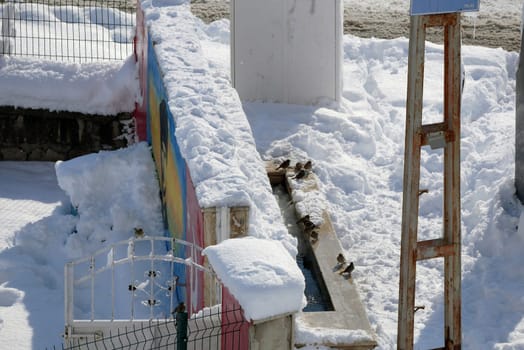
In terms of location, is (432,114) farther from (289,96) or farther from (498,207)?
(498,207)

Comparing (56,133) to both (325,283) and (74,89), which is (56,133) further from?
(325,283)

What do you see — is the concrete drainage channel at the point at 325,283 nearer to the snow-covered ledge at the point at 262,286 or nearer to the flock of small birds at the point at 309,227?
the flock of small birds at the point at 309,227

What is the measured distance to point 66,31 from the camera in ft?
61.4

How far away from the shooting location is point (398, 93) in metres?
16.2

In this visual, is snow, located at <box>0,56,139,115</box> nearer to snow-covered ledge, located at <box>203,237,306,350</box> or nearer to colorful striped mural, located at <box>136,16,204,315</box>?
colorful striped mural, located at <box>136,16,204,315</box>

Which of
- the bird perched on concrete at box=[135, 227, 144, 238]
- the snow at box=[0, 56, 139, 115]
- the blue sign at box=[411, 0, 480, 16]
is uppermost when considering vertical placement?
the blue sign at box=[411, 0, 480, 16]

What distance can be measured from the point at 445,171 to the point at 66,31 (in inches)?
397

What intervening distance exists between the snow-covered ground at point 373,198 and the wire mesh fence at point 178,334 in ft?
4.60

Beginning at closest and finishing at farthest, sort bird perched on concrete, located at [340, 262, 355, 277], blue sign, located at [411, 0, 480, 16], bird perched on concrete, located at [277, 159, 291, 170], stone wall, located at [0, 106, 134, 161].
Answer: blue sign, located at [411, 0, 480, 16], bird perched on concrete, located at [340, 262, 355, 277], bird perched on concrete, located at [277, 159, 291, 170], stone wall, located at [0, 106, 134, 161]

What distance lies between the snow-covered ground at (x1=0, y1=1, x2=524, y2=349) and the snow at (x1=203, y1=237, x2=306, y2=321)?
1.55 m

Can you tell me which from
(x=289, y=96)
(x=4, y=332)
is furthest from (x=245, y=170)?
(x=289, y=96)

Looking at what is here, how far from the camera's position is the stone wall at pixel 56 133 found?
16.9 meters

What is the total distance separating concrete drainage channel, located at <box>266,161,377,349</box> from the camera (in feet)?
34.4

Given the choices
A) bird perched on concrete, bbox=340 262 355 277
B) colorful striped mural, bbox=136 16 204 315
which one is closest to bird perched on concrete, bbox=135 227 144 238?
colorful striped mural, bbox=136 16 204 315
